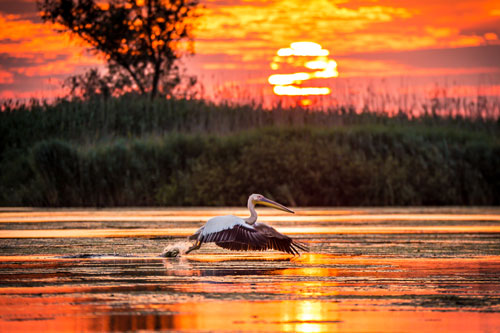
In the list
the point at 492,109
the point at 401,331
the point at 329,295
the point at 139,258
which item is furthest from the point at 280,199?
the point at 401,331

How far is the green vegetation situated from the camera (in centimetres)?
2472

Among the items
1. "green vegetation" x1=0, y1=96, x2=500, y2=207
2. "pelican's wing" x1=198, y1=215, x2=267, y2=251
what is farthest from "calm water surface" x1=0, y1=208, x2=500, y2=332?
"green vegetation" x1=0, y1=96, x2=500, y2=207

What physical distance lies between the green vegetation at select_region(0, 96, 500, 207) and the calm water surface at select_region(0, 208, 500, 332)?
331 inches

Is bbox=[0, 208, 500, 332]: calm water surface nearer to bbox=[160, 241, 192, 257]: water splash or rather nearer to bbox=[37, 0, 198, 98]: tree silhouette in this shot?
bbox=[160, 241, 192, 257]: water splash

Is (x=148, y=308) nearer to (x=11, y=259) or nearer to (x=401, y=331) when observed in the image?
(x=401, y=331)

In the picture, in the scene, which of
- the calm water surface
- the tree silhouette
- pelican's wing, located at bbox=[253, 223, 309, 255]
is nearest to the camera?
the calm water surface

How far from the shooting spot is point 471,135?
27047 mm

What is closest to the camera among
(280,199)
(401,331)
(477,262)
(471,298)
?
(401,331)

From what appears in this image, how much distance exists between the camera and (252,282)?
9.06 meters

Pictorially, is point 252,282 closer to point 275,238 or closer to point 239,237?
point 239,237

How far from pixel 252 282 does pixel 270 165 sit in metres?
16.0

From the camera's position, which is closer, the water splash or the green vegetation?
the water splash

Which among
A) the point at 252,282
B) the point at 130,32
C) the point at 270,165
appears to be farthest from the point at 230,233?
the point at 130,32

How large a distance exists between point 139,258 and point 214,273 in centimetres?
172
